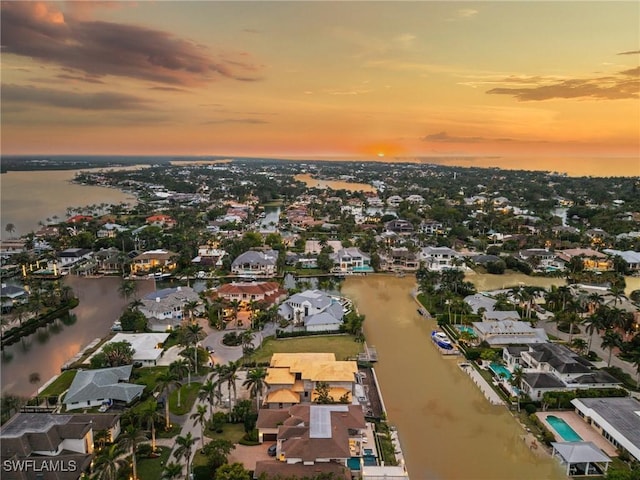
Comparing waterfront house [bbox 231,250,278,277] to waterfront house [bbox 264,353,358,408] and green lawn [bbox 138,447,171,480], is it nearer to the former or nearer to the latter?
waterfront house [bbox 264,353,358,408]

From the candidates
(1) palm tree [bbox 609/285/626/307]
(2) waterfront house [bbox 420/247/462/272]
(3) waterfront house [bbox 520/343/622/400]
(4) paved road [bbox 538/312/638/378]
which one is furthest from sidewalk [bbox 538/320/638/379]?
(2) waterfront house [bbox 420/247/462/272]

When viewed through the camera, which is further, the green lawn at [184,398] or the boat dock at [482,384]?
the boat dock at [482,384]

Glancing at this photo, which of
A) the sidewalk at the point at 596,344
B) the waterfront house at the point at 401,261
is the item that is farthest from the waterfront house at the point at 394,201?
the sidewalk at the point at 596,344

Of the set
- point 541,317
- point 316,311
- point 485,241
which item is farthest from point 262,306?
point 485,241

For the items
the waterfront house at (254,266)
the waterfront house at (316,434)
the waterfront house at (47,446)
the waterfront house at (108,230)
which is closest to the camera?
the waterfront house at (47,446)

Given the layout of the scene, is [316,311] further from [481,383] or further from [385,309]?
[481,383]

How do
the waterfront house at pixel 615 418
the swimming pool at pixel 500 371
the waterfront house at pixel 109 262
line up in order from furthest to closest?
the waterfront house at pixel 109 262
the swimming pool at pixel 500 371
the waterfront house at pixel 615 418

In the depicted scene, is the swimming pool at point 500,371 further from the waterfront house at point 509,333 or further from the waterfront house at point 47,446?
the waterfront house at point 47,446

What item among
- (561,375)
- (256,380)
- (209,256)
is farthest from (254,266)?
(561,375)
